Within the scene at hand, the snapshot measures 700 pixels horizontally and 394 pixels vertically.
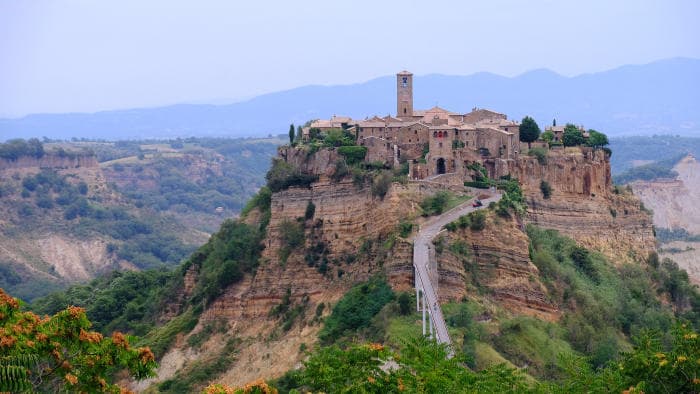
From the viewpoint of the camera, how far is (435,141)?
190 feet

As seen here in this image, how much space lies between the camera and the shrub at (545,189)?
62250mm

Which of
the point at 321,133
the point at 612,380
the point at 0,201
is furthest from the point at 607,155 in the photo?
the point at 0,201

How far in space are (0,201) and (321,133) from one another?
91145 mm

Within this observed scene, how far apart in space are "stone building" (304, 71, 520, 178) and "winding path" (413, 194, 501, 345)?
418cm

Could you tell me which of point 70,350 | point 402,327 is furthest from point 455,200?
point 70,350

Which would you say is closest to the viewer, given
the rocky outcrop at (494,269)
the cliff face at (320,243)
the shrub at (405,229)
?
the rocky outcrop at (494,269)

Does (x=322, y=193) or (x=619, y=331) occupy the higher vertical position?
(x=322, y=193)

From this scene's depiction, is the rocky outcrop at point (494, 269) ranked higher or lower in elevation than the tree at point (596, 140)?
lower

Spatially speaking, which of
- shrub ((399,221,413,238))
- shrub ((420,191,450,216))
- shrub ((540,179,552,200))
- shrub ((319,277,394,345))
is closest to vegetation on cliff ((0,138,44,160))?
shrub ((540,179,552,200))

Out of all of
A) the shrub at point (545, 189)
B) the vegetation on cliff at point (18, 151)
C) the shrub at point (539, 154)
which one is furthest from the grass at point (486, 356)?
the vegetation on cliff at point (18, 151)

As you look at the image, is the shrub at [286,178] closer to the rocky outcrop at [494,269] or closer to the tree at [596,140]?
the rocky outcrop at [494,269]

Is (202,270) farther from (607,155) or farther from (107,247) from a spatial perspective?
(107,247)

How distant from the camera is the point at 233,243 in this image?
6141 cm

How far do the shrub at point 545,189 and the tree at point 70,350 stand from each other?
42.4 meters
